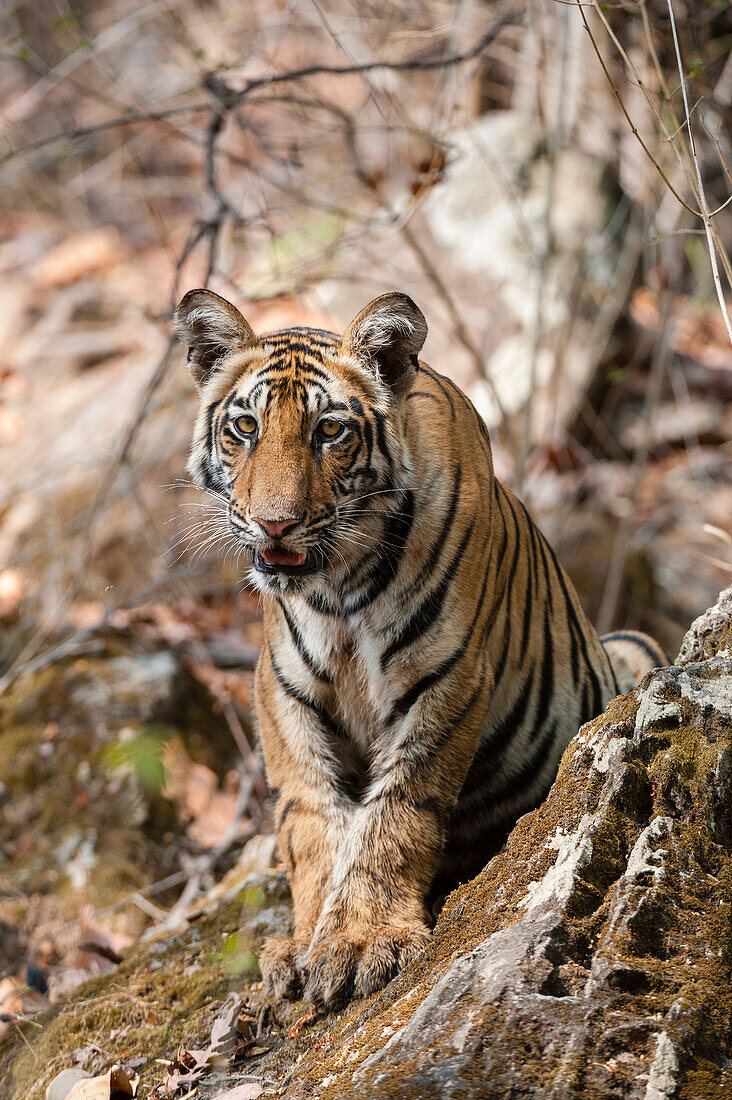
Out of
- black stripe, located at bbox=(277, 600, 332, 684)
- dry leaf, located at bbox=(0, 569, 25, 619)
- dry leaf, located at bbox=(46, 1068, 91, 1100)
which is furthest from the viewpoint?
dry leaf, located at bbox=(0, 569, 25, 619)

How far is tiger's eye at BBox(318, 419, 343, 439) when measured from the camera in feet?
9.79

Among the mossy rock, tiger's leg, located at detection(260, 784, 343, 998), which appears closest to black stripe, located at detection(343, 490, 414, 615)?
tiger's leg, located at detection(260, 784, 343, 998)

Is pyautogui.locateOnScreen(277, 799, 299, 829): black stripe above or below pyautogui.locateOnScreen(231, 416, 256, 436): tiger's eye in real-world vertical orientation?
below

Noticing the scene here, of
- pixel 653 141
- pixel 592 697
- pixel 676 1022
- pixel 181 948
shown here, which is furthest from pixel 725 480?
pixel 676 1022

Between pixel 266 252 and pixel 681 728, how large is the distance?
8272 millimetres

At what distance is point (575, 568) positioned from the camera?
7.45 m

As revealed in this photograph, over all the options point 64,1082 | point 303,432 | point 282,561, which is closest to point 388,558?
point 282,561

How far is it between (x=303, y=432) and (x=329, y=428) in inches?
3.4

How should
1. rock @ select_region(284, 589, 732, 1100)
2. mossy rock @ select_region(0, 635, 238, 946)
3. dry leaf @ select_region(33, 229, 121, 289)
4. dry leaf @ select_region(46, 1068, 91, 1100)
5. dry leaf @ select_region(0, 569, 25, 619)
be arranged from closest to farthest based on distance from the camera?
rock @ select_region(284, 589, 732, 1100) → dry leaf @ select_region(46, 1068, 91, 1100) → mossy rock @ select_region(0, 635, 238, 946) → dry leaf @ select_region(0, 569, 25, 619) → dry leaf @ select_region(33, 229, 121, 289)

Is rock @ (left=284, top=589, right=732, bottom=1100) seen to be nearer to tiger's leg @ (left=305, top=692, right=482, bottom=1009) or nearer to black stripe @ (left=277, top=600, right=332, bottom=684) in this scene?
tiger's leg @ (left=305, top=692, right=482, bottom=1009)

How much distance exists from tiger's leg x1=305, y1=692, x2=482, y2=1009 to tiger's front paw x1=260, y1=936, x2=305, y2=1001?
3.1 inches

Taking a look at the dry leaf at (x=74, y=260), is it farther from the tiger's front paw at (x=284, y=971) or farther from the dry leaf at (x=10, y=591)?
the tiger's front paw at (x=284, y=971)

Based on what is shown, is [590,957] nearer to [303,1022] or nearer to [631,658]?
[303,1022]

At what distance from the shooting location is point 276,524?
2.75 m
